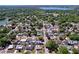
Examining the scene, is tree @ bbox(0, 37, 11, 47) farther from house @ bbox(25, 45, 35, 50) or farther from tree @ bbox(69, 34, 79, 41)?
tree @ bbox(69, 34, 79, 41)

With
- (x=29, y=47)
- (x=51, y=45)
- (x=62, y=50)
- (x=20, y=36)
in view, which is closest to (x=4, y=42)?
(x=20, y=36)

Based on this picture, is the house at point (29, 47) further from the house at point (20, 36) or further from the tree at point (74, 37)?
the tree at point (74, 37)

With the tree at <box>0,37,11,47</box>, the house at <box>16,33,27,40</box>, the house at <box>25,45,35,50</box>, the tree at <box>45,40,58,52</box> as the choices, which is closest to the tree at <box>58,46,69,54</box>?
the tree at <box>45,40,58,52</box>

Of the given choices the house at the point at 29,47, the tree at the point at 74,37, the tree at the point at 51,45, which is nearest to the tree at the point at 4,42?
the house at the point at 29,47

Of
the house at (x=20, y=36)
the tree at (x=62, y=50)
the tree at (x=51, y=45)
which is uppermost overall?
the house at (x=20, y=36)

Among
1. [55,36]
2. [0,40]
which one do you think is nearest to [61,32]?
[55,36]

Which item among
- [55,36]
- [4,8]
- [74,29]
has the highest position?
[4,8]

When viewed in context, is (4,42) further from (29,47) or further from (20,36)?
(29,47)

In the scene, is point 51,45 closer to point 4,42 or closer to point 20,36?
Result: point 20,36

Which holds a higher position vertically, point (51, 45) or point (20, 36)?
point (20, 36)

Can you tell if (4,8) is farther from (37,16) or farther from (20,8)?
(37,16)

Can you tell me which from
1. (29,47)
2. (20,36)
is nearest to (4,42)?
(20,36)
